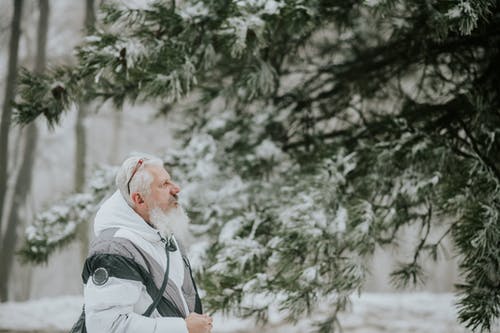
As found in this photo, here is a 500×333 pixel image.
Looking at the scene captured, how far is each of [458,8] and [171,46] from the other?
171 cm

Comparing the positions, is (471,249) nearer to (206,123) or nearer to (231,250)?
(231,250)

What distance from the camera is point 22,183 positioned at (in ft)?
29.2

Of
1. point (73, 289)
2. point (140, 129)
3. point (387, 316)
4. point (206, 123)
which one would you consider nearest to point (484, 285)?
point (206, 123)

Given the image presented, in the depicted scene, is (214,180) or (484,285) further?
(214,180)

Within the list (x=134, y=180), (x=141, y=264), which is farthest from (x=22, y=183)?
(x=141, y=264)

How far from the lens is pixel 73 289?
19.8 m

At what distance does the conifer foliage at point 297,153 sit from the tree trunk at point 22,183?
15.4ft

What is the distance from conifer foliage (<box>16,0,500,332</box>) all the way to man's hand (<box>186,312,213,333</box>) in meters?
1.14

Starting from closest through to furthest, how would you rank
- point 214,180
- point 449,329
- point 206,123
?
point 214,180 → point 206,123 → point 449,329

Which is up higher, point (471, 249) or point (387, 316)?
point (471, 249)

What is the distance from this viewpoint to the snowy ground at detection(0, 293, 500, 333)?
6.12 meters

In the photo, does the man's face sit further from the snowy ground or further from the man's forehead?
the snowy ground

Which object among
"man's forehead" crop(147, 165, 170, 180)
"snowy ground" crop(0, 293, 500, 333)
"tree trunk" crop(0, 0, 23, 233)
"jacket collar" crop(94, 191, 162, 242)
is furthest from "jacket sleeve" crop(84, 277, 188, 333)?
"tree trunk" crop(0, 0, 23, 233)

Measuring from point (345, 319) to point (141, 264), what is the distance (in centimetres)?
538
